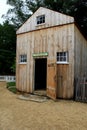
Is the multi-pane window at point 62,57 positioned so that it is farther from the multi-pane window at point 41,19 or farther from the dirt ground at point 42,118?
the dirt ground at point 42,118

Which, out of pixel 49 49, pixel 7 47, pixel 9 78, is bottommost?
pixel 9 78

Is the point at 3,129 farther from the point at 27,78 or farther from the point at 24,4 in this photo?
the point at 24,4

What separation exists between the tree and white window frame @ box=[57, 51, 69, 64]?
20.6 metres

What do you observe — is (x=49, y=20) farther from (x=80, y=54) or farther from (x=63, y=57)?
(x=80, y=54)

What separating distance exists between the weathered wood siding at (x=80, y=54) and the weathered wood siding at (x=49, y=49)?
1.77 ft

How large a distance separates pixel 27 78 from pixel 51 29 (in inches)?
150

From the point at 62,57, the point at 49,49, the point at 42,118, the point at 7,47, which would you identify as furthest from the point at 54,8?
the point at 42,118

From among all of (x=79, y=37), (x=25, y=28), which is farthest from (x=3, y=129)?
(x=25, y=28)

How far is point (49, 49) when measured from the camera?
40.9 feet

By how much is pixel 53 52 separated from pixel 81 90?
2.97m

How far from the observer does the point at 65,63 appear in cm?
1160

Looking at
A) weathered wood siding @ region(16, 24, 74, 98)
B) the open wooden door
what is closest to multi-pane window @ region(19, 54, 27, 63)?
weathered wood siding @ region(16, 24, 74, 98)

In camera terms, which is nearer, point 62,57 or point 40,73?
point 62,57

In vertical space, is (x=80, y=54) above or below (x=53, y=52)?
below
